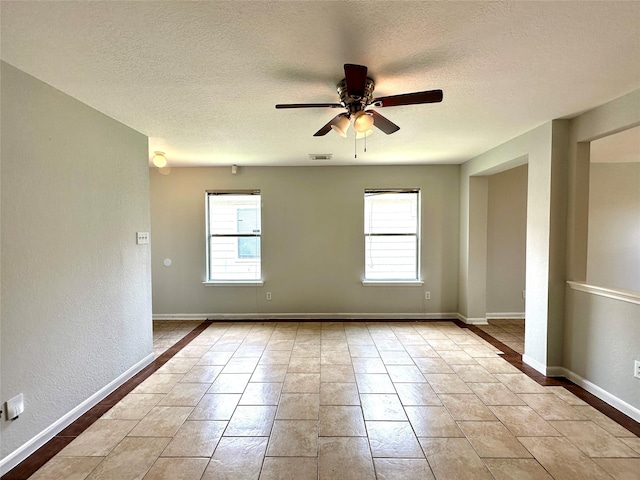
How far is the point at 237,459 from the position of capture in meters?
1.76

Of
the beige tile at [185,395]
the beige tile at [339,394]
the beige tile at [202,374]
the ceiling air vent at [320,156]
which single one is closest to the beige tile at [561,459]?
the beige tile at [339,394]

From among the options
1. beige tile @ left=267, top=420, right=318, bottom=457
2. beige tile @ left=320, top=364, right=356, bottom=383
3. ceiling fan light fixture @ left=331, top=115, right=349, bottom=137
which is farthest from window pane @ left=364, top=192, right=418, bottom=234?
beige tile @ left=267, top=420, right=318, bottom=457

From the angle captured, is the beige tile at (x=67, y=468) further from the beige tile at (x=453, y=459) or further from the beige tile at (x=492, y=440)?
the beige tile at (x=492, y=440)

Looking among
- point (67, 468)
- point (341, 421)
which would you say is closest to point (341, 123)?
point (341, 421)

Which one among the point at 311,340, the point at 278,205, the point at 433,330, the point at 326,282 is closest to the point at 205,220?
the point at 278,205

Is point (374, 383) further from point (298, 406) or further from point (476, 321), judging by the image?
point (476, 321)

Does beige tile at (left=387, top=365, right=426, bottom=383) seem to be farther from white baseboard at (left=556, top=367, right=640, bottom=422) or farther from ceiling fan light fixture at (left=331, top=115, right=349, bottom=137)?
ceiling fan light fixture at (left=331, top=115, right=349, bottom=137)

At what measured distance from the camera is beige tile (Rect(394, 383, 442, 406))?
2.33 meters

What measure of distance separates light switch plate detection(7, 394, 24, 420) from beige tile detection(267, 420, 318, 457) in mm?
1505

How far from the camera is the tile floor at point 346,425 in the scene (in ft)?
5.54

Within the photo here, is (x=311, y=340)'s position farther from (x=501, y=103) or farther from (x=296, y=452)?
(x=501, y=103)

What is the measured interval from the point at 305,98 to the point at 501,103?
5.00 ft

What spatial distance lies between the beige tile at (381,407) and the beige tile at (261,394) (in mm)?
712

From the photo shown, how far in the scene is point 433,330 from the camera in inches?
161
